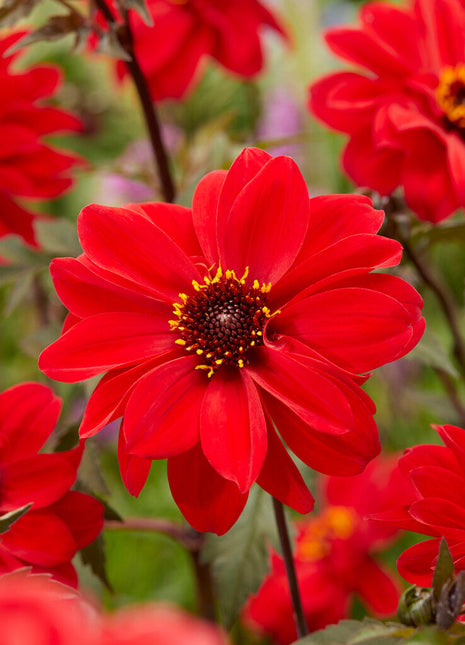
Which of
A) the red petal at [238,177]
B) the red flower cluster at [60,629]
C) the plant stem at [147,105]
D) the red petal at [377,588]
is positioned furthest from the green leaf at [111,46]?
the red petal at [377,588]

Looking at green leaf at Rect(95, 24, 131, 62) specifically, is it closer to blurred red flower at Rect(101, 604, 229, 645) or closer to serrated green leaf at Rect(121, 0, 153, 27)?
serrated green leaf at Rect(121, 0, 153, 27)

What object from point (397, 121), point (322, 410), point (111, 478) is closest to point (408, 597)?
point (322, 410)

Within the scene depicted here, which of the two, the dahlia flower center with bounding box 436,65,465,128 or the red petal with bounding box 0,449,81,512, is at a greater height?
the dahlia flower center with bounding box 436,65,465,128

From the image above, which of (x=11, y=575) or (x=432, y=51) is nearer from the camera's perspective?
(x=11, y=575)

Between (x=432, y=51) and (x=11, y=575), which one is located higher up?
(x=432, y=51)

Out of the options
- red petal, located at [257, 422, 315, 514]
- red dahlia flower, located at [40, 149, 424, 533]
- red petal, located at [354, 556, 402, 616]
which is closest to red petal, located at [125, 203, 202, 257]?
red dahlia flower, located at [40, 149, 424, 533]

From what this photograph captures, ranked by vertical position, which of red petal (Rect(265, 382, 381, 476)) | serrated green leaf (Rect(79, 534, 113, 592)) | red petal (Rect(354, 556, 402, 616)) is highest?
red petal (Rect(265, 382, 381, 476))

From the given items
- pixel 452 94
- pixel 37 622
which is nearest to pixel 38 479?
pixel 37 622

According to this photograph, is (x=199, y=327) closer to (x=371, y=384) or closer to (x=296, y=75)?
(x=371, y=384)

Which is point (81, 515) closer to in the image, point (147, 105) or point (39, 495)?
point (39, 495)
